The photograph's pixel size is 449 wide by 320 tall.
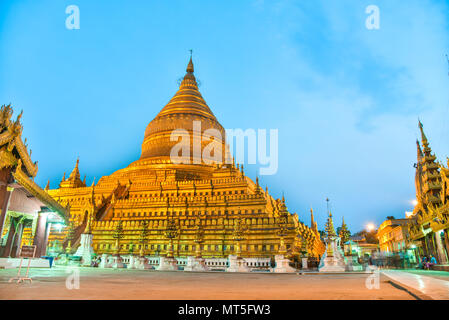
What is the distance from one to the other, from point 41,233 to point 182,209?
506 inches

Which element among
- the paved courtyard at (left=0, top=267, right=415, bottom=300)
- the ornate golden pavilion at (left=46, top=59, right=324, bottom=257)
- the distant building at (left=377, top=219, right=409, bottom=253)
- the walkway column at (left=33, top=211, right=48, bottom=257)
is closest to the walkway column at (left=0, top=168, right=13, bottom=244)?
the walkway column at (left=33, top=211, right=48, bottom=257)

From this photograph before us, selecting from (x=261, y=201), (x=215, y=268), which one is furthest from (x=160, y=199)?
(x=215, y=268)

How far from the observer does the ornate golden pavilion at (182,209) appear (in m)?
24.1

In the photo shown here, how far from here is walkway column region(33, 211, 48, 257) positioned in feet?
65.9

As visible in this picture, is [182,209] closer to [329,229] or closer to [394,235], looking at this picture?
[329,229]

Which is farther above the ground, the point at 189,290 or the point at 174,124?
the point at 174,124

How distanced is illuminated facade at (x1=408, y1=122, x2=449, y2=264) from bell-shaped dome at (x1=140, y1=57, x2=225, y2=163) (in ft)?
84.1

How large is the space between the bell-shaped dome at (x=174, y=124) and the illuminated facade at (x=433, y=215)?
25641 mm

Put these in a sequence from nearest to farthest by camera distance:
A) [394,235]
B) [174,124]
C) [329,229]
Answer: [329,229]
[174,124]
[394,235]

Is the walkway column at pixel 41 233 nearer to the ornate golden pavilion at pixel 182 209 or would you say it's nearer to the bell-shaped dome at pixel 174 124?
the ornate golden pavilion at pixel 182 209

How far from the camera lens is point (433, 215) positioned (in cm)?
2078

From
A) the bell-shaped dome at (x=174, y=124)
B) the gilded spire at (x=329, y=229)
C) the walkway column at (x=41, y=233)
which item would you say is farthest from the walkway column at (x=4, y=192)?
the bell-shaped dome at (x=174, y=124)

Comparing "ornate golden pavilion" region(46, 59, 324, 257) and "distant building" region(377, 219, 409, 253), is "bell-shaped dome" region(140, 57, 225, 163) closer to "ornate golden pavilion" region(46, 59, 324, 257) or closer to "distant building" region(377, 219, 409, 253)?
"ornate golden pavilion" region(46, 59, 324, 257)

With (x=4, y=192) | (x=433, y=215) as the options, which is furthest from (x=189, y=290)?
(x=433, y=215)
